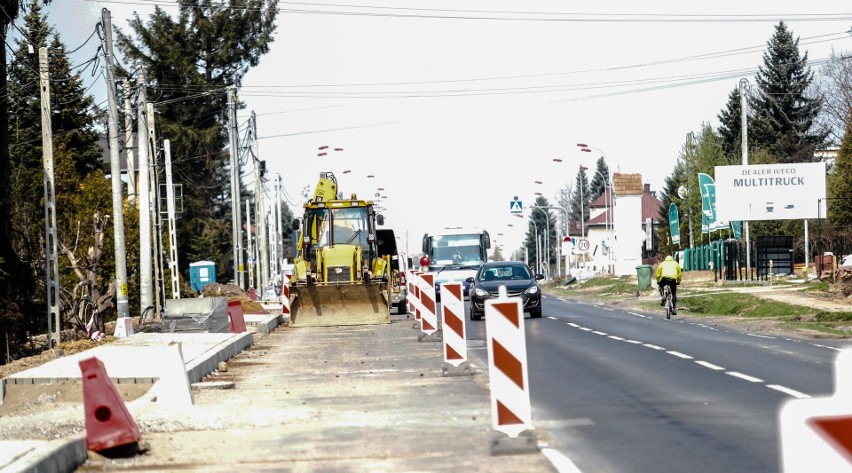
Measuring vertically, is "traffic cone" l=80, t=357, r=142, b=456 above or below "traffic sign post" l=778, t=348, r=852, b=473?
below

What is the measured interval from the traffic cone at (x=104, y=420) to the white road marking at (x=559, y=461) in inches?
123

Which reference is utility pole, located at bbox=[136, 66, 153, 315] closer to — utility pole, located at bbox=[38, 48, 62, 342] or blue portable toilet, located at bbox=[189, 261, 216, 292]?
utility pole, located at bbox=[38, 48, 62, 342]

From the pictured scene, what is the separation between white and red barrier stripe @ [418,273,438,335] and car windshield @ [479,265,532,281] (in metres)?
11.0

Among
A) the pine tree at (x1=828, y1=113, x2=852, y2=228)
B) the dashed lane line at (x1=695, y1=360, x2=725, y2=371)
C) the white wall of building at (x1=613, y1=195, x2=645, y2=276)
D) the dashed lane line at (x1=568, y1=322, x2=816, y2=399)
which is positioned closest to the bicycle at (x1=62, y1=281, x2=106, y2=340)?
the dashed lane line at (x1=568, y1=322, x2=816, y2=399)

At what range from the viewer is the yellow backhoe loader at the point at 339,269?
107 feet

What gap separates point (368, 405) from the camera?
42.1 feet

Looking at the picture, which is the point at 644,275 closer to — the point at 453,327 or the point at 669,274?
the point at 669,274

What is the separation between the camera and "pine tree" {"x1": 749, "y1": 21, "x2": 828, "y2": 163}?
89.1 m

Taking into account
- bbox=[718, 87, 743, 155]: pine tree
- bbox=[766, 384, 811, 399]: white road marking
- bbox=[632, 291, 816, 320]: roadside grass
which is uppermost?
bbox=[718, 87, 743, 155]: pine tree

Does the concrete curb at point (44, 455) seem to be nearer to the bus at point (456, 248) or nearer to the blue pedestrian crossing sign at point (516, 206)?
the bus at point (456, 248)

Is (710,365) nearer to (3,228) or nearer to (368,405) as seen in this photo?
(368,405)

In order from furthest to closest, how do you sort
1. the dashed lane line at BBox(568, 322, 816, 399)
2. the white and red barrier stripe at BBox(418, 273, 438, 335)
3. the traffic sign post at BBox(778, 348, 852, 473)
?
the white and red barrier stripe at BBox(418, 273, 438, 335)
the dashed lane line at BBox(568, 322, 816, 399)
the traffic sign post at BBox(778, 348, 852, 473)

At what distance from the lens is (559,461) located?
8797 mm

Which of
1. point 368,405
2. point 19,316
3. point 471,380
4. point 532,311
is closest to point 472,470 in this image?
point 368,405
